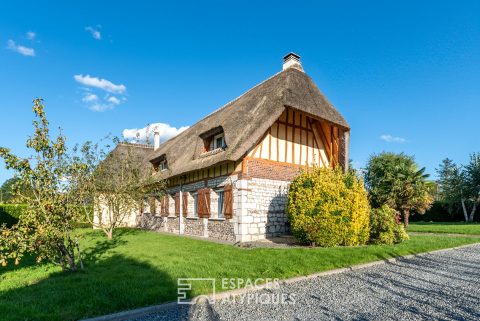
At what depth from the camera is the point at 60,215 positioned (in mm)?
5770

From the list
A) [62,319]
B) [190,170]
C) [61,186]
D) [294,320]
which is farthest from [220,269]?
[190,170]

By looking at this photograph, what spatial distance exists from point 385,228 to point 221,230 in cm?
578

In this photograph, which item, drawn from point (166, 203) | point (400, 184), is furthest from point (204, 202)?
point (400, 184)

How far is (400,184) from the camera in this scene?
64.3 ft

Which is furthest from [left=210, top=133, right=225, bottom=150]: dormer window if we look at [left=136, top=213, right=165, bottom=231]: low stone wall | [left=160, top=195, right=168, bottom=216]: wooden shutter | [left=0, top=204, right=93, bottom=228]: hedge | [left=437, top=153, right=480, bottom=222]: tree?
[left=437, top=153, right=480, bottom=222]: tree

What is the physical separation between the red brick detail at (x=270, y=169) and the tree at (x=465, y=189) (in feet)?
72.3

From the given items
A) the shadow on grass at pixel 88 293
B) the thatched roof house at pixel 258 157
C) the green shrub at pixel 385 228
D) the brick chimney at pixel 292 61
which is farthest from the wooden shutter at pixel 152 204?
the green shrub at pixel 385 228

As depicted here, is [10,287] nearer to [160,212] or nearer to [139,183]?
[139,183]

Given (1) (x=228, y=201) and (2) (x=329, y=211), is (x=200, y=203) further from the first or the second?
(2) (x=329, y=211)

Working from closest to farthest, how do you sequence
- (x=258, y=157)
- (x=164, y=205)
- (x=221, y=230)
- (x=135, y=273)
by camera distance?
(x=135, y=273), (x=258, y=157), (x=221, y=230), (x=164, y=205)

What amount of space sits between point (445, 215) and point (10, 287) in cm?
3398

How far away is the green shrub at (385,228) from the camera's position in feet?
31.3

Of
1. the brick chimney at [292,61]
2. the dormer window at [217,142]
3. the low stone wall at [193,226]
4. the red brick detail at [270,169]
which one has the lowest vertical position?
the low stone wall at [193,226]

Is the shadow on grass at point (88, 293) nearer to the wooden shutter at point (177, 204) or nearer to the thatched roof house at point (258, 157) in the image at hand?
the thatched roof house at point (258, 157)
